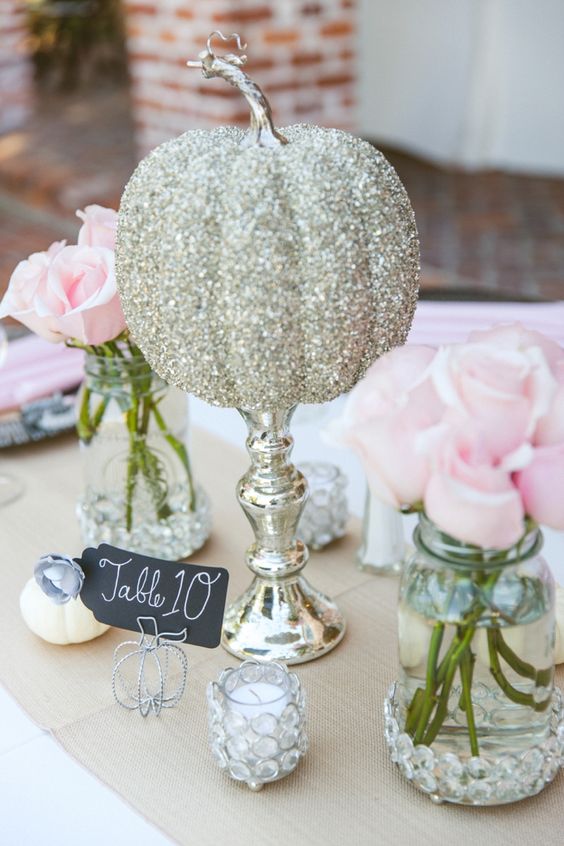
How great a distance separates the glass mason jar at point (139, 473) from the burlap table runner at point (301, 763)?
0.05m

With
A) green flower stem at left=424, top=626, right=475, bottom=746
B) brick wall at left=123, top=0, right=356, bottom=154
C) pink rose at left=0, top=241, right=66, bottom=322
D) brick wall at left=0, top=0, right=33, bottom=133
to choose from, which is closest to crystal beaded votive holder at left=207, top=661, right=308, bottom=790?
green flower stem at left=424, top=626, right=475, bottom=746

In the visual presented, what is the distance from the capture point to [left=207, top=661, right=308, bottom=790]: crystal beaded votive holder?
2.73 feet

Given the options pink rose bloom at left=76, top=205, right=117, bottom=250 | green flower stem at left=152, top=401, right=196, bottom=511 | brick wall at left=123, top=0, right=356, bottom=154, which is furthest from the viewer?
brick wall at left=123, top=0, right=356, bottom=154

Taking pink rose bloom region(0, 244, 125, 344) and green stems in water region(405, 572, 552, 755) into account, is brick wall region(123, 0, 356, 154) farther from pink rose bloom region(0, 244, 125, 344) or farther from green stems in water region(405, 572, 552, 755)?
green stems in water region(405, 572, 552, 755)

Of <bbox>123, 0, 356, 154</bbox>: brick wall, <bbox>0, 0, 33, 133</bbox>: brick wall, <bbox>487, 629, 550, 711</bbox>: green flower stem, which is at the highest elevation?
<bbox>487, 629, 550, 711</bbox>: green flower stem

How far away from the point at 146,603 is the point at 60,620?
4.1 inches

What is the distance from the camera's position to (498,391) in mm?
698

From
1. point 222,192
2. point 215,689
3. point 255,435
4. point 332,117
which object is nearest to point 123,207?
point 222,192

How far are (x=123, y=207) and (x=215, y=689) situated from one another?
0.41 m

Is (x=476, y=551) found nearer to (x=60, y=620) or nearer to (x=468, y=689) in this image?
(x=468, y=689)

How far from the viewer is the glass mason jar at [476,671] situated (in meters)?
0.77

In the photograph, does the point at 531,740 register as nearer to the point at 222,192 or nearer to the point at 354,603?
the point at 354,603

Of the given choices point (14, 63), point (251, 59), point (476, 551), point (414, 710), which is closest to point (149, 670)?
point (414, 710)

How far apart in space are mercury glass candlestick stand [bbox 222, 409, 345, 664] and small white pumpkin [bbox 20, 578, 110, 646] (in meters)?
0.13
